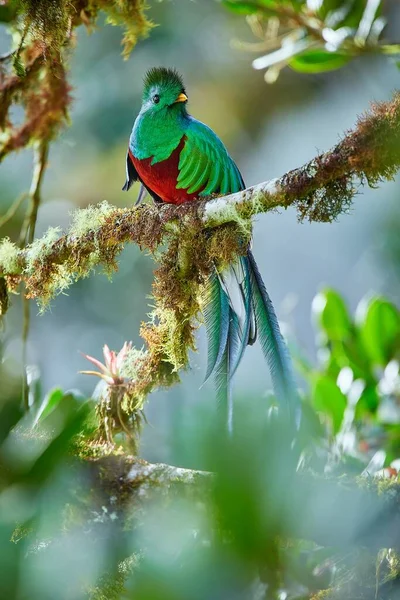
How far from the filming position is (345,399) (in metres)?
2.88

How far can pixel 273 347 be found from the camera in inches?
86.4

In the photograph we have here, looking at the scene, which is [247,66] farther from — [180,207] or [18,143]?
[180,207]

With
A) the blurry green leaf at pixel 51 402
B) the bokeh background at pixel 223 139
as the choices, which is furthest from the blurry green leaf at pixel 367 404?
the bokeh background at pixel 223 139

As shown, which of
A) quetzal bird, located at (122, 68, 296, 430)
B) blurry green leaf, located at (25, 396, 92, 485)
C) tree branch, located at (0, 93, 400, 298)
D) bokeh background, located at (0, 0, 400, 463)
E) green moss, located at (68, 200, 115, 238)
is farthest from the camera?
bokeh background, located at (0, 0, 400, 463)

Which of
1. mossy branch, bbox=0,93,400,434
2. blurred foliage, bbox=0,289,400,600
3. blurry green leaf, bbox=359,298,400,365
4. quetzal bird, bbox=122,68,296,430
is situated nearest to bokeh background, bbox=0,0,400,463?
blurry green leaf, bbox=359,298,400,365

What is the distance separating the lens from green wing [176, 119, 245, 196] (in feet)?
8.09

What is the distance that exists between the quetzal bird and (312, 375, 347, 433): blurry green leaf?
65cm

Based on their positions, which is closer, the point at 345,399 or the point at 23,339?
the point at 23,339

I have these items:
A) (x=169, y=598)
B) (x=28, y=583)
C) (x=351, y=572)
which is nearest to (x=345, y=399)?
(x=351, y=572)

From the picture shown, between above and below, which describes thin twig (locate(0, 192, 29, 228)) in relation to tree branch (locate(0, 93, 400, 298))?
above

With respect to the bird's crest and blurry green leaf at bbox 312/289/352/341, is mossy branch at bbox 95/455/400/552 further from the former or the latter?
the bird's crest

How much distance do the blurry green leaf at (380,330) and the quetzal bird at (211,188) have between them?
0.87 meters

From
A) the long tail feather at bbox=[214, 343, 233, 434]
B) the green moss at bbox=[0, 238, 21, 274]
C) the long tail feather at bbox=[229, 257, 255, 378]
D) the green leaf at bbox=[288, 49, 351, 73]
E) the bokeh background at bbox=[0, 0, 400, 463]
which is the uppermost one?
the bokeh background at bbox=[0, 0, 400, 463]

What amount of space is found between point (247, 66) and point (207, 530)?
6.11m
